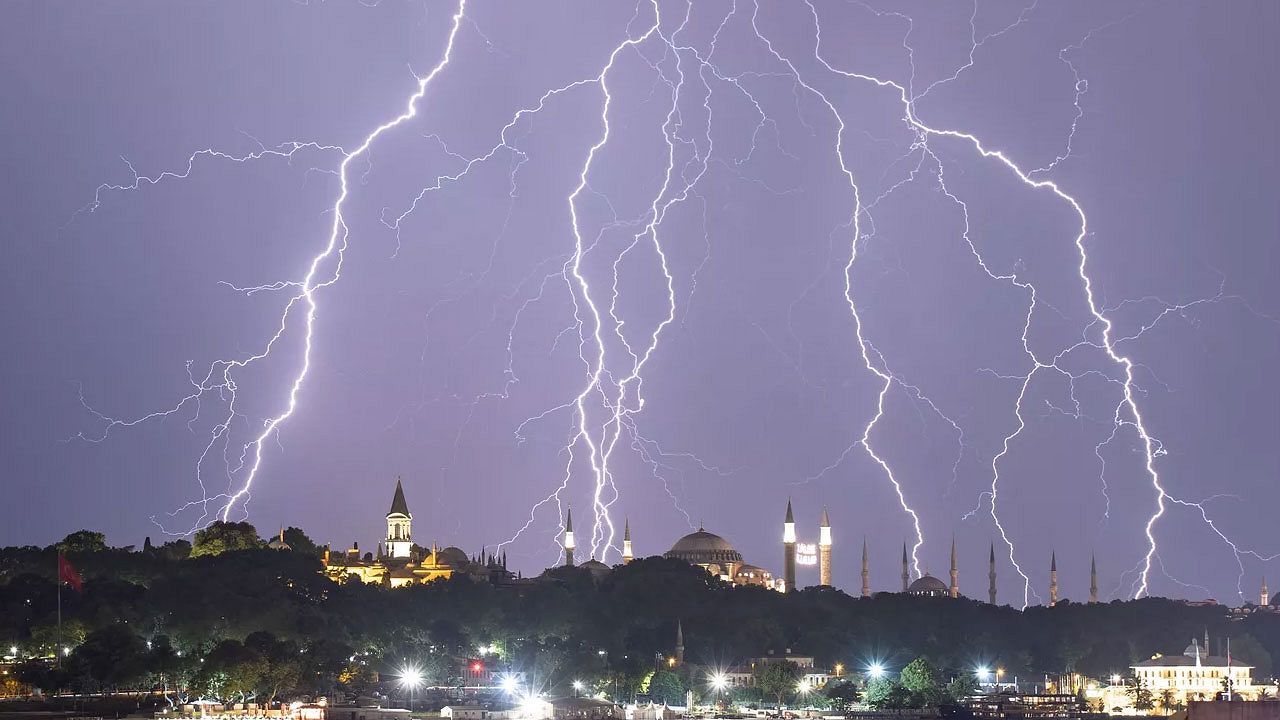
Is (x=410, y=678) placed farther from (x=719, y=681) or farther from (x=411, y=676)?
(x=719, y=681)

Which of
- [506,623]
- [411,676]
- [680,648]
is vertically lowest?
[411,676]

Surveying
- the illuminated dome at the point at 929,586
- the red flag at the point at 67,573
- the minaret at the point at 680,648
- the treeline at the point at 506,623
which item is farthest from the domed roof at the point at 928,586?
the red flag at the point at 67,573

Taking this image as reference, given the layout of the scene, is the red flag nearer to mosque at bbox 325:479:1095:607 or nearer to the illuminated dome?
mosque at bbox 325:479:1095:607

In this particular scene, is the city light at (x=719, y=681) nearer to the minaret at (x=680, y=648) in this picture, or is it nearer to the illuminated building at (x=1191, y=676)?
the minaret at (x=680, y=648)

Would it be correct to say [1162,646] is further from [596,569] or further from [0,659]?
[0,659]

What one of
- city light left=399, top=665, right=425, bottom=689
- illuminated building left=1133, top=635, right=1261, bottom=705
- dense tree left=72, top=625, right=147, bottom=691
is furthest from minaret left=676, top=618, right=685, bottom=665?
dense tree left=72, top=625, right=147, bottom=691

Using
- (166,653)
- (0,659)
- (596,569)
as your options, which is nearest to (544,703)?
(166,653)

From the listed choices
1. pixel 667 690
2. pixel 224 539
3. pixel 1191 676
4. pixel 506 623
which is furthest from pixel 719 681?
pixel 224 539
